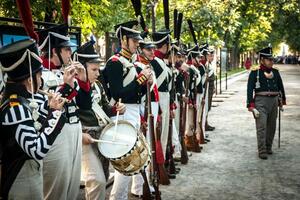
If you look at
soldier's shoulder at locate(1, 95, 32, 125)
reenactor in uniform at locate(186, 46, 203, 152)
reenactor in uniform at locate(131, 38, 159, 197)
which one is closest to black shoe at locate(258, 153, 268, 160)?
reenactor in uniform at locate(186, 46, 203, 152)

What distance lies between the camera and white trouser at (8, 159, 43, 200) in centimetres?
324

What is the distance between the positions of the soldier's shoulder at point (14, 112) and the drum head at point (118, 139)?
4.52 feet

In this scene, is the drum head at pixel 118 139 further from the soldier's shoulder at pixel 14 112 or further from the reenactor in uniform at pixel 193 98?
the reenactor in uniform at pixel 193 98

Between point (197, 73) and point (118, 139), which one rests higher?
point (197, 73)

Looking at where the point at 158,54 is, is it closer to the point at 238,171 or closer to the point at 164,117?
the point at 164,117

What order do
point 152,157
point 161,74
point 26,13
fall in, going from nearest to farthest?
1. point 26,13
2. point 152,157
3. point 161,74

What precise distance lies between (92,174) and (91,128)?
0.52 meters

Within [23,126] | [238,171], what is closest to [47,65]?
[23,126]

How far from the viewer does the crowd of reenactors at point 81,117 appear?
10.5ft

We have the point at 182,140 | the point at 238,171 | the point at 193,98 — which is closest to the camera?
the point at 238,171

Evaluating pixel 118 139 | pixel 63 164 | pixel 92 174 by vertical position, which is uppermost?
pixel 118 139

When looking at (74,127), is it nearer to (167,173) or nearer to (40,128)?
(40,128)

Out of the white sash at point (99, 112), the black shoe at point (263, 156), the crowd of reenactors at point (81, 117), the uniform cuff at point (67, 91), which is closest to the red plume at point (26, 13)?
the crowd of reenactors at point (81, 117)

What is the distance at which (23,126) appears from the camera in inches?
122
